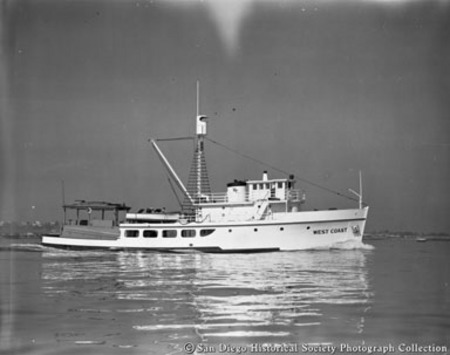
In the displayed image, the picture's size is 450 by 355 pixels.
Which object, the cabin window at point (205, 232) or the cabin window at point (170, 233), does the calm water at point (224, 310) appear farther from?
the cabin window at point (170, 233)

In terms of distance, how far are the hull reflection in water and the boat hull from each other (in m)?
3.91

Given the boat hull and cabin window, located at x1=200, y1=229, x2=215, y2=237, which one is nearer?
the boat hull

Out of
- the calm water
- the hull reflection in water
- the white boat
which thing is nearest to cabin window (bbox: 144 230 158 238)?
the white boat

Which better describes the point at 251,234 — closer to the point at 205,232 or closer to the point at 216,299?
the point at 205,232

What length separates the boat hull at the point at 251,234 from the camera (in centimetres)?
1994

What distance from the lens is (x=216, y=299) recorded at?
9.21m

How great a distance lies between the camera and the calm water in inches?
259

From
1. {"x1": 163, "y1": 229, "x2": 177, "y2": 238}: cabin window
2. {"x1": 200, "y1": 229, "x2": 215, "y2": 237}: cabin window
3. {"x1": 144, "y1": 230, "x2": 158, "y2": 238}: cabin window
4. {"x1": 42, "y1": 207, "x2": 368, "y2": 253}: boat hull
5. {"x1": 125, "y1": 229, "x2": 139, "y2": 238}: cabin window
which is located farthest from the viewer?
{"x1": 125, "y1": 229, "x2": 139, "y2": 238}: cabin window

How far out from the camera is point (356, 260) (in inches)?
647

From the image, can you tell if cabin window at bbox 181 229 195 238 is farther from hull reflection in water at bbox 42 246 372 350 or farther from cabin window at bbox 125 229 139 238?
hull reflection in water at bbox 42 246 372 350

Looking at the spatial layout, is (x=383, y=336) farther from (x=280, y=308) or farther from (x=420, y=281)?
(x=420, y=281)

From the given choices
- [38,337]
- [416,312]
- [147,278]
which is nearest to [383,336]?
[416,312]

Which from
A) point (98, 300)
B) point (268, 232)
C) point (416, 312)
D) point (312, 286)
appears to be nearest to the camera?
point (416, 312)

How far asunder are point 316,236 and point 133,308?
41.9ft
